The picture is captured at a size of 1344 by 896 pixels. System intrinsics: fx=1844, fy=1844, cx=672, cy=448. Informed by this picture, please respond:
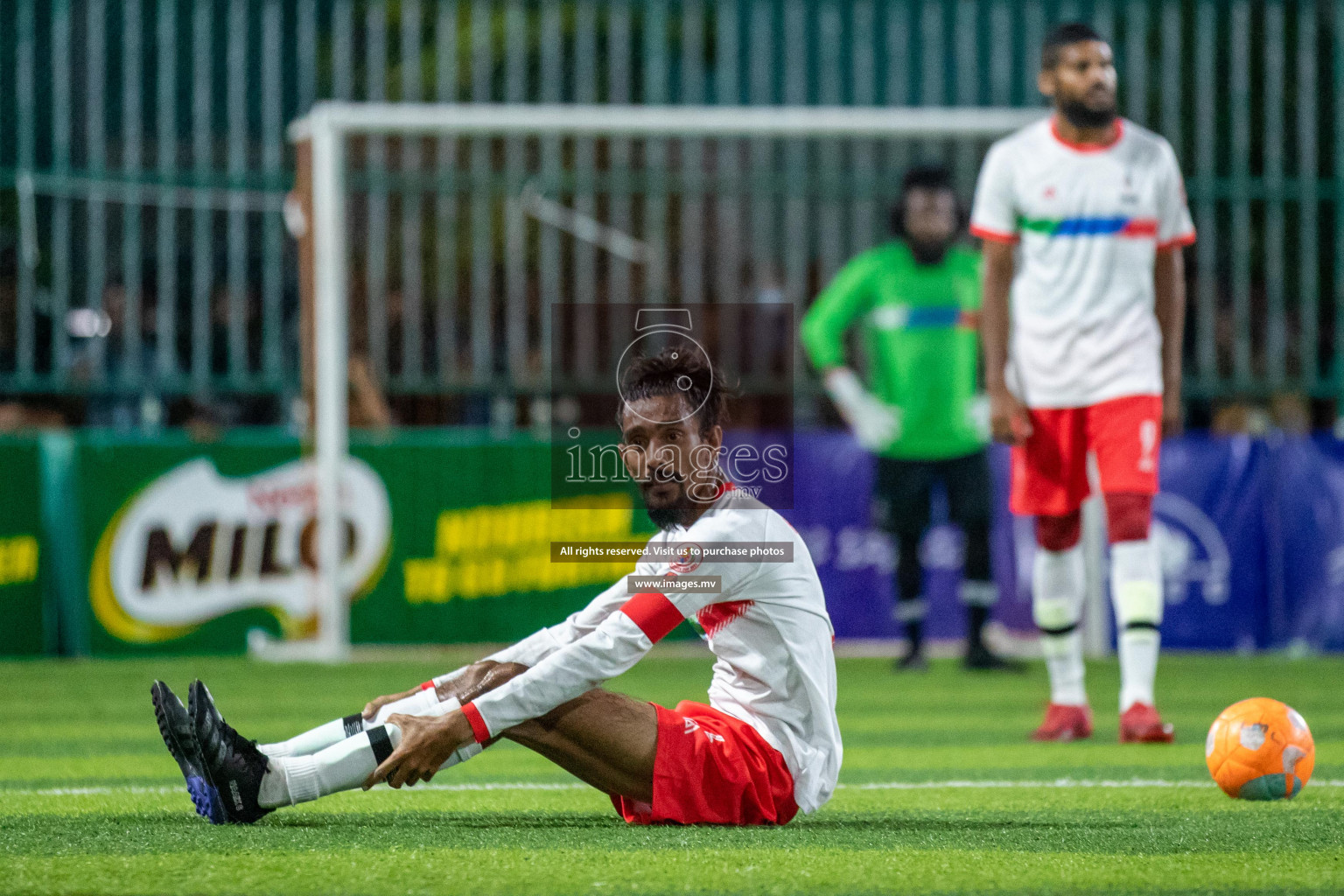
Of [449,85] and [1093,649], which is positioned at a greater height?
[449,85]

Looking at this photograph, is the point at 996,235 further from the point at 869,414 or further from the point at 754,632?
the point at 869,414

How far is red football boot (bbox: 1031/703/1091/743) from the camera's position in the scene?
19.1 ft

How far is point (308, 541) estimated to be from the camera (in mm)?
9391

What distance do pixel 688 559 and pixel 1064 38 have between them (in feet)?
9.63

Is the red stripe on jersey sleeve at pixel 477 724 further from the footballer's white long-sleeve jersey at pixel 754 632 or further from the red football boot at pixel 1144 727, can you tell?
the red football boot at pixel 1144 727

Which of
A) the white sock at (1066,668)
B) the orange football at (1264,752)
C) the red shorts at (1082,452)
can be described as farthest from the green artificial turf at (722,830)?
the red shorts at (1082,452)

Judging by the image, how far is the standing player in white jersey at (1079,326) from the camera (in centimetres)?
583

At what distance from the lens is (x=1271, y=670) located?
8625 mm

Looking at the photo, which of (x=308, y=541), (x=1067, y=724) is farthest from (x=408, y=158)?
(x=1067, y=724)

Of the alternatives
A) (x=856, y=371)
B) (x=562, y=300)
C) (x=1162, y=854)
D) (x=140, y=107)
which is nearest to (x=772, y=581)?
(x=1162, y=854)

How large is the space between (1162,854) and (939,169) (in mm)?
5604

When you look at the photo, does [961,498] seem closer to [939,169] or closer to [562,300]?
[939,169]

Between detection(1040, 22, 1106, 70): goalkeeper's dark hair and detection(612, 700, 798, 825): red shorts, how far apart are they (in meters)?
2.92

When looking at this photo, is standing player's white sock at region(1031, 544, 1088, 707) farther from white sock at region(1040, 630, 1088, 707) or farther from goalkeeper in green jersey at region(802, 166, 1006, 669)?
goalkeeper in green jersey at region(802, 166, 1006, 669)
